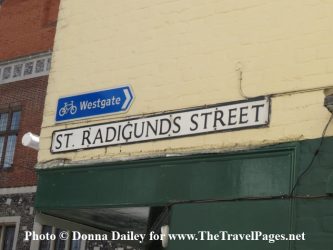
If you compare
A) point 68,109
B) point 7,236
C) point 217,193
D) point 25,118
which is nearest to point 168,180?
point 217,193

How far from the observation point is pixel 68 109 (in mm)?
8773

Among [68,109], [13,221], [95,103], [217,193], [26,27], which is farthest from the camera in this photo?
[26,27]

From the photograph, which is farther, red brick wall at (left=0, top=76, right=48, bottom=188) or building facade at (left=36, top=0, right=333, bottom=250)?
red brick wall at (left=0, top=76, right=48, bottom=188)

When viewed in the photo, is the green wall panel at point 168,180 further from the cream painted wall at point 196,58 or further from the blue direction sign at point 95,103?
the blue direction sign at point 95,103

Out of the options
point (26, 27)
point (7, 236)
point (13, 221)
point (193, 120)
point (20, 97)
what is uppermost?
point (26, 27)

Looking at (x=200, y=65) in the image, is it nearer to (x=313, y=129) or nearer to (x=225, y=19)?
(x=225, y=19)

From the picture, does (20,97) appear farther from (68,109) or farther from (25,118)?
(68,109)

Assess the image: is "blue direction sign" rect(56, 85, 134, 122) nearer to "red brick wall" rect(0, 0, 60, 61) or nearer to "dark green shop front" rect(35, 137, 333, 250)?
"dark green shop front" rect(35, 137, 333, 250)

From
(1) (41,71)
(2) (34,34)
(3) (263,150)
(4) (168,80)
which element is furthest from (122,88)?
(2) (34,34)

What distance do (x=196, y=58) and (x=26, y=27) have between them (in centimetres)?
1173

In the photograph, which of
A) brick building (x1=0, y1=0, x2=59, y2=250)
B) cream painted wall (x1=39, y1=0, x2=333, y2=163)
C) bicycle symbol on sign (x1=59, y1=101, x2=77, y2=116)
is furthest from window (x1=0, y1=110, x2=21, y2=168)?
bicycle symbol on sign (x1=59, y1=101, x2=77, y2=116)

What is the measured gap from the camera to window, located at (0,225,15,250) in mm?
16359

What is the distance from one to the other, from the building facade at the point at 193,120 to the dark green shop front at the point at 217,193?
0.04 ft

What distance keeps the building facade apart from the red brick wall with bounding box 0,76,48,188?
731cm
